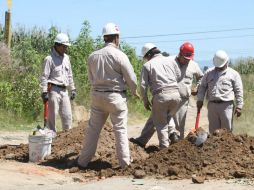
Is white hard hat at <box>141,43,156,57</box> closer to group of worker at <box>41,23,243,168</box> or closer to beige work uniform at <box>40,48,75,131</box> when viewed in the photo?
group of worker at <box>41,23,243,168</box>

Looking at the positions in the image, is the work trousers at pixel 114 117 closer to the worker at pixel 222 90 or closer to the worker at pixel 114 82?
the worker at pixel 114 82

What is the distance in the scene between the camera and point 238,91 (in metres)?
10.9

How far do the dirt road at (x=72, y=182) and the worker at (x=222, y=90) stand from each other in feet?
8.69

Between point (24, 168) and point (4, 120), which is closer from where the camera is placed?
point (24, 168)

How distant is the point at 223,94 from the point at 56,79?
307cm

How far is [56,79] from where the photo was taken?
37.2ft


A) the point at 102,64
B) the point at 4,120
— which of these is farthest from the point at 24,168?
the point at 4,120

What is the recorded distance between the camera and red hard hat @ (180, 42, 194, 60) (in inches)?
425

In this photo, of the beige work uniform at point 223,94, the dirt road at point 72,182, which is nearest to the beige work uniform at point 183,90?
the beige work uniform at point 223,94

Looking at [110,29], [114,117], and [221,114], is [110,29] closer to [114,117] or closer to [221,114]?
[114,117]

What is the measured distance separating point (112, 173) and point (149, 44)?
266 cm

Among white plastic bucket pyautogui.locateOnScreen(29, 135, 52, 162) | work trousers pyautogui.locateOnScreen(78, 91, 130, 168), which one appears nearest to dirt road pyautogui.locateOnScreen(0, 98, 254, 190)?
white plastic bucket pyautogui.locateOnScreen(29, 135, 52, 162)

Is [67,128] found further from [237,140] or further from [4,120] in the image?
[4,120]

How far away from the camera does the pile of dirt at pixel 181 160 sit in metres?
8.77
